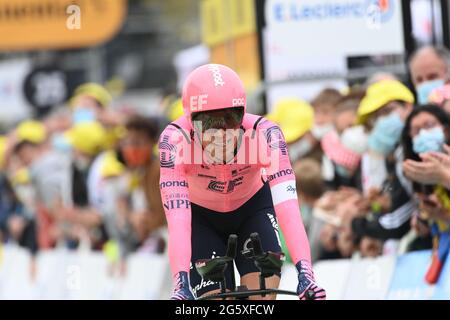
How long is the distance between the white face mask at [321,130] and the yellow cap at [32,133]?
7.59 meters

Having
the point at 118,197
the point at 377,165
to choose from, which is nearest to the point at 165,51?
the point at 118,197

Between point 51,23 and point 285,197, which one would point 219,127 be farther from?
point 51,23

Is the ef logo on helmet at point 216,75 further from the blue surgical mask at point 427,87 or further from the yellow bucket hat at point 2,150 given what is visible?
the yellow bucket hat at point 2,150

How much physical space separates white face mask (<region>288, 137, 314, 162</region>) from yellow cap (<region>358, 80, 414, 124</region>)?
1.25m

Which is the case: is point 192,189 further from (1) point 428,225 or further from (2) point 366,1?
(2) point 366,1

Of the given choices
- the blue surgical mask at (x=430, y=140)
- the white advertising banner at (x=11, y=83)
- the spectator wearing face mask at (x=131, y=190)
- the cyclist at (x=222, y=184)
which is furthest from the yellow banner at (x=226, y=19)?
the white advertising banner at (x=11, y=83)

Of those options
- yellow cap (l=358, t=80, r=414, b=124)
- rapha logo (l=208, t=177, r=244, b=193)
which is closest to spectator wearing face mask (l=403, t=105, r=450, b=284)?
yellow cap (l=358, t=80, r=414, b=124)

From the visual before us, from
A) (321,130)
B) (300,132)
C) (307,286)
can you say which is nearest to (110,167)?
(300,132)

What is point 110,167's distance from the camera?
15.4 m

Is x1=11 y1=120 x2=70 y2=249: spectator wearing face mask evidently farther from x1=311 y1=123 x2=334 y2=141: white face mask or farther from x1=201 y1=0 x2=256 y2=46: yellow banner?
x1=311 y1=123 x2=334 y2=141: white face mask

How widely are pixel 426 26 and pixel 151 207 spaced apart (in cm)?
642

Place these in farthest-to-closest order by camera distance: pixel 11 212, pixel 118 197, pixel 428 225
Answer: pixel 11 212
pixel 118 197
pixel 428 225

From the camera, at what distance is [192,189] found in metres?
7.82

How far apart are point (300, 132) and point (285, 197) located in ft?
16.2
